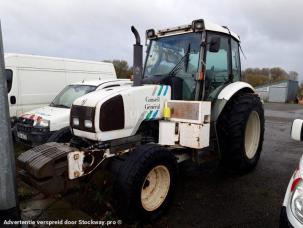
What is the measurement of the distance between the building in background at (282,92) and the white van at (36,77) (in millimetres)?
24866

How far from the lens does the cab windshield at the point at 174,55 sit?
4.14 metres

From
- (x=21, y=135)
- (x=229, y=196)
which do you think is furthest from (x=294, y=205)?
(x=21, y=135)

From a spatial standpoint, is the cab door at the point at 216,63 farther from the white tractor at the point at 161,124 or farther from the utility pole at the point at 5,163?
the utility pole at the point at 5,163

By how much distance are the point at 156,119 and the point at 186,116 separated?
1.41 feet

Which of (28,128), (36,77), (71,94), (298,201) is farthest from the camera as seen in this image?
(36,77)

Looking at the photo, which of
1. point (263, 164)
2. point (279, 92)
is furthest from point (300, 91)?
point (263, 164)

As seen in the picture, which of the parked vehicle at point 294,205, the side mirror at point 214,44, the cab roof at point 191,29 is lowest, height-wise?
the parked vehicle at point 294,205

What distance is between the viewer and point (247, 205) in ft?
12.2

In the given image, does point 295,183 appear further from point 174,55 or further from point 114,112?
point 174,55

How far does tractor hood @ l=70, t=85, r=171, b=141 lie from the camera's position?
318 cm

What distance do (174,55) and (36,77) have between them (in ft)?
16.8

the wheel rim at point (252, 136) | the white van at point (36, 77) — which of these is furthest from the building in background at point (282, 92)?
the wheel rim at point (252, 136)

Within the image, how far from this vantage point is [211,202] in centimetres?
379

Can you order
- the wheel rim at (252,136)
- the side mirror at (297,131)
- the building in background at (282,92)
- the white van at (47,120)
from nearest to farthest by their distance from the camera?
the side mirror at (297,131)
the wheel rim at (252,136)
the white van at (47,120)
the building in background at (282,92)
